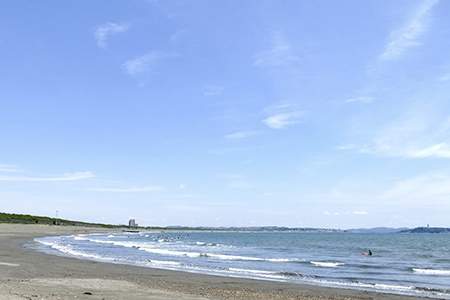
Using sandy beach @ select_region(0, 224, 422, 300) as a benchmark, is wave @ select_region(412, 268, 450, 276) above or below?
above

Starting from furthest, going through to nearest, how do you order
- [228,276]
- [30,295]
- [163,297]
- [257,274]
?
[257,274]
[228,276]
[163,297]
[30,295]

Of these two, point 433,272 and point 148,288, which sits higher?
point 433,272

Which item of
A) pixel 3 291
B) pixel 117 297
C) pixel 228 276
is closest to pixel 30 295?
pixel 3 291

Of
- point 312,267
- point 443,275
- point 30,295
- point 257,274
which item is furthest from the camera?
point 312,267

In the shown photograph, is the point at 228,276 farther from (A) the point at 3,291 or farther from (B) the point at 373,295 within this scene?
(A) the point at 3,291

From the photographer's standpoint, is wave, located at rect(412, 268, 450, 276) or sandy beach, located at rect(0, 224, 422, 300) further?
wave, located at rect(412, 268, 450, 276)

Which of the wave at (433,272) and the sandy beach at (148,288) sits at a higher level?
the wave at (433,272)

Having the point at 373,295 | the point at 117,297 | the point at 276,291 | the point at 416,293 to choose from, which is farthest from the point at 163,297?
the point at 416,293

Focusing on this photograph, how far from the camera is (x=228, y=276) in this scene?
96.4 feet

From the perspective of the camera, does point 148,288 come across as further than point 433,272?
No

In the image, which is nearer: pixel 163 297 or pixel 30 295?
pixel 30 295

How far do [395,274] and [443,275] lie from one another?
280cm

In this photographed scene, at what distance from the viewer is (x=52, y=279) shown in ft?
74.2

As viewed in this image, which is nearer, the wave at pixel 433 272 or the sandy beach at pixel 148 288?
the sandy beach at pixel 148 288
